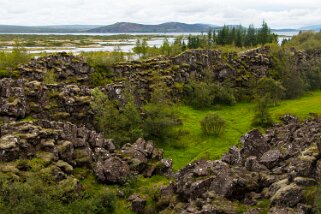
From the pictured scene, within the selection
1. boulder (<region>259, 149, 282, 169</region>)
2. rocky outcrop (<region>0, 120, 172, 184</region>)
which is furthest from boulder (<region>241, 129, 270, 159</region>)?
rocky outcrop (<region>0, 120, 172, 184</region>)

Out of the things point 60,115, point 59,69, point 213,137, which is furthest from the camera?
point 59,69

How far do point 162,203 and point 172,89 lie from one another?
79.2 m

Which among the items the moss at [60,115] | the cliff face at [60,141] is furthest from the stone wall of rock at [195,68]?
the moss at [60,115]

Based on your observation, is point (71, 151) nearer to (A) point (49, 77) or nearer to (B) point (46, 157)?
(B) point (46, 157)

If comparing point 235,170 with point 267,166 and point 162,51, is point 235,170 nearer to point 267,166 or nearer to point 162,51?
point 267,166

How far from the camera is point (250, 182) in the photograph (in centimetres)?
4272

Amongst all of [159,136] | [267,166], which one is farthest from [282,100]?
[267,166]

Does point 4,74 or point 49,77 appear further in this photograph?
point 49,77

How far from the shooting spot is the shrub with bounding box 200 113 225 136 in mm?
91375

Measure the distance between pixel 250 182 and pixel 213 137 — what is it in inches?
1860

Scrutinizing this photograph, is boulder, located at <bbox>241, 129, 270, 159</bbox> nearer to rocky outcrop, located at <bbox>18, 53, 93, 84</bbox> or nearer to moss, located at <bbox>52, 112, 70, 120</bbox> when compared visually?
moss, located at <bbox>52, 112, 70, 120</bbox>

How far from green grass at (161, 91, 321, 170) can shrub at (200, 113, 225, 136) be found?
146cm

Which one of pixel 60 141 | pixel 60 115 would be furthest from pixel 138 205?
pixel 60 115

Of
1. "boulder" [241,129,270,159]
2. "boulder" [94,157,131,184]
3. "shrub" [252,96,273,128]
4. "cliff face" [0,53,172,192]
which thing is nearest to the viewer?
"cliff face" [0,53,172,192]
